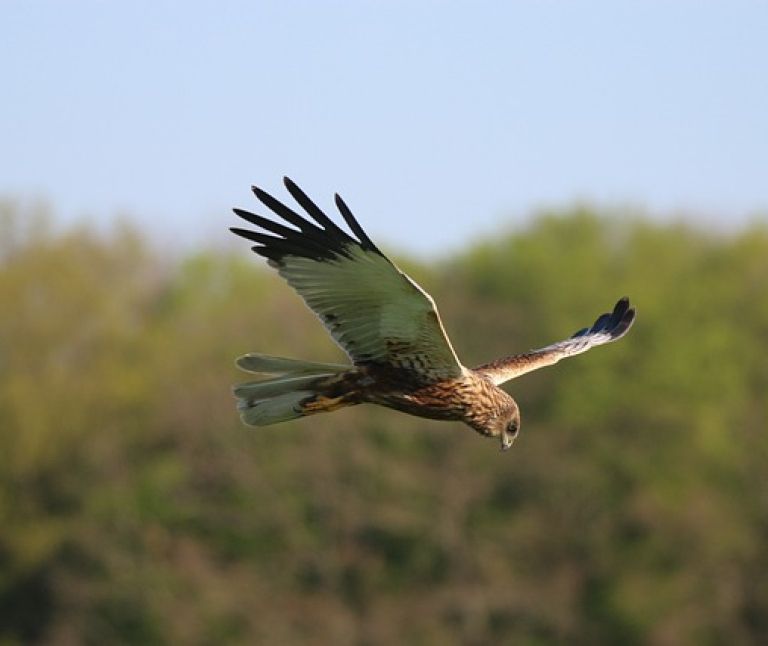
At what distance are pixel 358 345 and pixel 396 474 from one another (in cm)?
2790

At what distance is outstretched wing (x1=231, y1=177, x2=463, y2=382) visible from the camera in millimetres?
9797

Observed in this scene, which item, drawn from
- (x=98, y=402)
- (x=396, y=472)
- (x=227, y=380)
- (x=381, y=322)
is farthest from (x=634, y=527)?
(x=381, y=322)

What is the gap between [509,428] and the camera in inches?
433

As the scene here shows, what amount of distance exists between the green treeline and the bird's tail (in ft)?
85.6

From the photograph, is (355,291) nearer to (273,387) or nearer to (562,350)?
(273,387)

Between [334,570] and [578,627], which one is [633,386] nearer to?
[578,627]

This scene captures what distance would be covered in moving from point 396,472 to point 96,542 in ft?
21.2

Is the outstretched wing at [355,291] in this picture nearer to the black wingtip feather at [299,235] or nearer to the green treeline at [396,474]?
the black wingtip feather at [299,235]

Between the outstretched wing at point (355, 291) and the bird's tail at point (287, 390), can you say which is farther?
the bird's tail at point (287, 390)

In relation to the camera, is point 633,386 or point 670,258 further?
point 670,258

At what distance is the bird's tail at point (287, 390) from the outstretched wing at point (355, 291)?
10.2 inches

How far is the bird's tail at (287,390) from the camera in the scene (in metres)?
10.6

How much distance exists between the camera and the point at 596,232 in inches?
1821

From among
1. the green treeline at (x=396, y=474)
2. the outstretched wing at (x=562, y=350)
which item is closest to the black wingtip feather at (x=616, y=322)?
the outstretched wing at (x=562, y=350)
